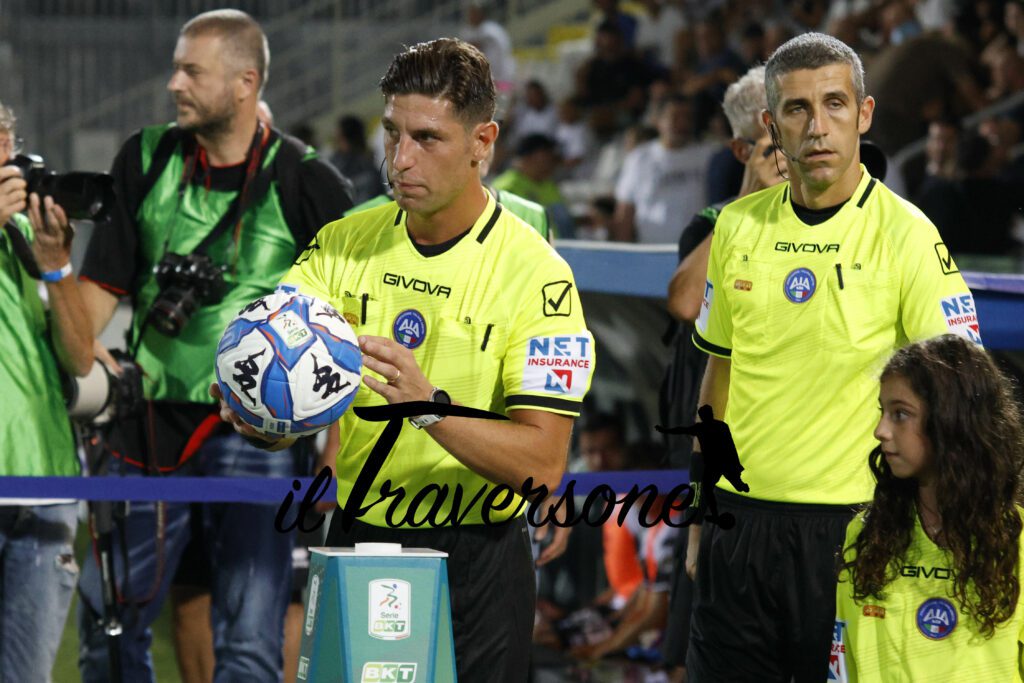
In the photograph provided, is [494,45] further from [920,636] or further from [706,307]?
[920,636]

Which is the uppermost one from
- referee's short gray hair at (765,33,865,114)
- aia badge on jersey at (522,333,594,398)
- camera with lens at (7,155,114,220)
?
referee's short gray hair at (765,33,865,114)

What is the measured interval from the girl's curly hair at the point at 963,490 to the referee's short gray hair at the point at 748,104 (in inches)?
69.4

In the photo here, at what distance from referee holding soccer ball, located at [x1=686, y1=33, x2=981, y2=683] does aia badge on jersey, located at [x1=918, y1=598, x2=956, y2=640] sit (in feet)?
1.35

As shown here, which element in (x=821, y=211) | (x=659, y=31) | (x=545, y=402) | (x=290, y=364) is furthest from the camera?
(x=659, y=31)

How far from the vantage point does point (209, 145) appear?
5.68 meters

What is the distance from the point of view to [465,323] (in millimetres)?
3768

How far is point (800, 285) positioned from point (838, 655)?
96cm

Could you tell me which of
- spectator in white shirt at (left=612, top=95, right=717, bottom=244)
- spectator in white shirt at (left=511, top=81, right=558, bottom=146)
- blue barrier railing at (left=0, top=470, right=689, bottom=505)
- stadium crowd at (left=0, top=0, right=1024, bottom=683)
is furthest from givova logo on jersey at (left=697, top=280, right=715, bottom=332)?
spectator in white shirt at (left=511, top=81, right=558, bottom=146)

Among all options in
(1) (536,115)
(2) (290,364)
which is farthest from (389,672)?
(1) (536,115)

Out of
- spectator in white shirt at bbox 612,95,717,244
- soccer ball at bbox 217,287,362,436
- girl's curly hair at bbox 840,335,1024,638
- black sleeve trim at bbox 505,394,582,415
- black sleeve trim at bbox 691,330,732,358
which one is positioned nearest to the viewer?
soccer ball at bbox 217,287,362,436

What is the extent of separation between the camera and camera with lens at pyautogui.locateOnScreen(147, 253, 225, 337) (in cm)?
543

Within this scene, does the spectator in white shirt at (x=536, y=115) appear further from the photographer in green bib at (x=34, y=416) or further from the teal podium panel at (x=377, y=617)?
the teal podium panel at (x=377, y=617)

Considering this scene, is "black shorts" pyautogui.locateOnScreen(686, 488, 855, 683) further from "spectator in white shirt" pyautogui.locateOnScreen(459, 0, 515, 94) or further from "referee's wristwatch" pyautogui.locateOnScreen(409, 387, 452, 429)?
"spectator in white shirt" pyautogui.locateOnScreen(459, 0, 515, 94)

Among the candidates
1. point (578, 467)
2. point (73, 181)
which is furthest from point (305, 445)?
point (578, 467)
